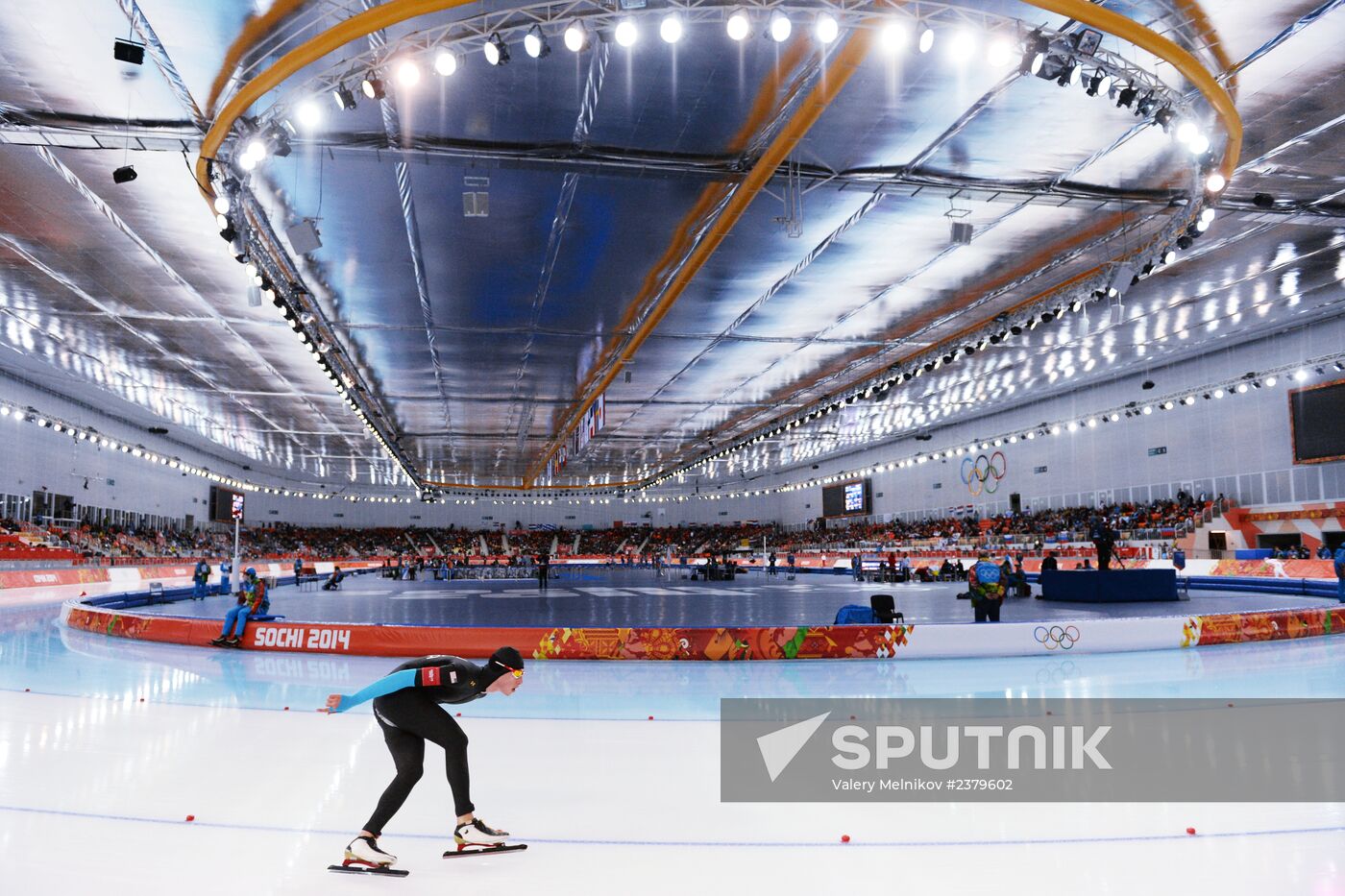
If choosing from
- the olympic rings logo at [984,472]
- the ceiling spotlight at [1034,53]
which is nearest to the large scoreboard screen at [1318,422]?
the olympic rings logo at [984,472]

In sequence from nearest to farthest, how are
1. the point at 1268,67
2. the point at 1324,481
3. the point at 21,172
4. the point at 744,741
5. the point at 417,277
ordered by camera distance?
the point at 744,741
the point at 1268,67
the point at 21,172
the point at 417,277
the point at 1324,481

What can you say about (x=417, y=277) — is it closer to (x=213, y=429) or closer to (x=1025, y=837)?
(x=1025, y=837)

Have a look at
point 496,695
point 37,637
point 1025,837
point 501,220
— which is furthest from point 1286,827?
point 37,637

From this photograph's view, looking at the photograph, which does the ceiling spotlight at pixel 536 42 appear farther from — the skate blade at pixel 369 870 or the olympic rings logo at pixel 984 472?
the olympic rings logo at pixel 984 472

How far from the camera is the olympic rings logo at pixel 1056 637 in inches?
473

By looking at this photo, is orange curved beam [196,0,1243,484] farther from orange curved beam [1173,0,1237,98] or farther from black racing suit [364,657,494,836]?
black racing suit [364,657,494,836]

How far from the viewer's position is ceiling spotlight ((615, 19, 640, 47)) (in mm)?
7629

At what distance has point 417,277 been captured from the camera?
53.0ft

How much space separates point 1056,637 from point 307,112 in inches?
474

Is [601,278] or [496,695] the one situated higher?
[601,278]

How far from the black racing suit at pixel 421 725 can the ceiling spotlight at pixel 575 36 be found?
6.12 meters

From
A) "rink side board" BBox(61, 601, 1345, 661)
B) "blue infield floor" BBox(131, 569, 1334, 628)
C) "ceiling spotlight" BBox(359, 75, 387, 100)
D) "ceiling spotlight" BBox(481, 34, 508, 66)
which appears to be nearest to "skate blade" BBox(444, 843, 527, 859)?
"ceiling spotlight" BBox(481, 34, 508, 66)

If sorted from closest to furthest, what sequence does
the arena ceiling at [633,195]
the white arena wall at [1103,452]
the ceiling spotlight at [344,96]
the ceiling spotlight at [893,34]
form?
the ceiling spotlight at [893,34] < the ceiling spotlight at [344,96] < the arena ceiling at [633,195] < the white arena wall at [1103,452]

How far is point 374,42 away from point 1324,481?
94.7 ft
